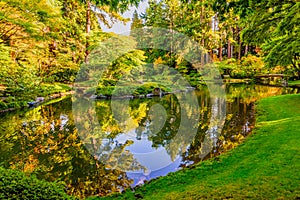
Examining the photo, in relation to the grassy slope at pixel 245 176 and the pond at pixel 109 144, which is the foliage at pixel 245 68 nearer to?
the pond at pixel 109 144

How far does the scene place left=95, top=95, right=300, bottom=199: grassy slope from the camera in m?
3.46

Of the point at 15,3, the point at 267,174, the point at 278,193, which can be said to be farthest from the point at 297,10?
the point at 15,3

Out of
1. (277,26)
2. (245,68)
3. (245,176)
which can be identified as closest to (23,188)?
(245,176)

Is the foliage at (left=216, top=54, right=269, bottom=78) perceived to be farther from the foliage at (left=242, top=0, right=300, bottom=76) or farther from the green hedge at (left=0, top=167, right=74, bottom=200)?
the green hedge at (left=0, top=167, right=74, bottom=200)

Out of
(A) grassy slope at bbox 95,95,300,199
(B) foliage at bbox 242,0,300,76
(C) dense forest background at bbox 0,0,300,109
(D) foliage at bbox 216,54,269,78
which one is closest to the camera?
(A) grassy slope at bbox 95,95,300,199

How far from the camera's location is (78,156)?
5.88 metres

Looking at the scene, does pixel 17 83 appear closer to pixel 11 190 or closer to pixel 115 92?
pixel 115 92

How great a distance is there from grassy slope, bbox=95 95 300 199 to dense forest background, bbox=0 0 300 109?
2.75 metres

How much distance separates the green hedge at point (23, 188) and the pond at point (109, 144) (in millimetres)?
1802

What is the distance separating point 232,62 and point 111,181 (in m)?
30.5

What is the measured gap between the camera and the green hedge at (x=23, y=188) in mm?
2289

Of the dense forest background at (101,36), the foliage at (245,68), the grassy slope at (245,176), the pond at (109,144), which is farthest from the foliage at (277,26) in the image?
the foliage at (245,68)

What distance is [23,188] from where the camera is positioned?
2.37m

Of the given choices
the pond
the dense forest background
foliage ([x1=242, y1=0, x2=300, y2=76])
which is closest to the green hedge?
the pond
